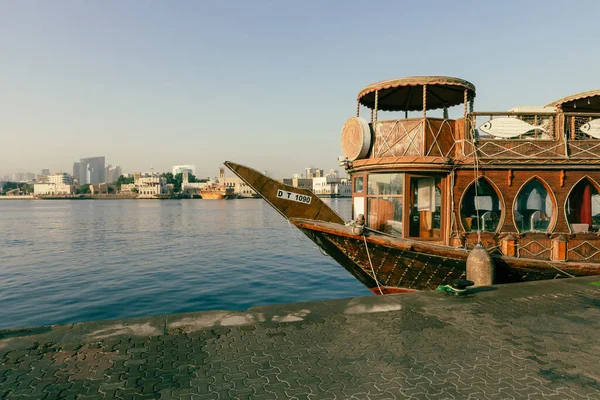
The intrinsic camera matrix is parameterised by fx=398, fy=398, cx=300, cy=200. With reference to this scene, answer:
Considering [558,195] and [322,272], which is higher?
[558,195]

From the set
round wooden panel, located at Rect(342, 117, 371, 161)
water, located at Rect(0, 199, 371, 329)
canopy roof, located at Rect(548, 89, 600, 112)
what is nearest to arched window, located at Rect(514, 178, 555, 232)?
canopy roof, located at Rect(548, 89, 600, 112)

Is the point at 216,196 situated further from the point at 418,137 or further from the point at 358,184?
the point at 418,137

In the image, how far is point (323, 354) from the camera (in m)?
4.95

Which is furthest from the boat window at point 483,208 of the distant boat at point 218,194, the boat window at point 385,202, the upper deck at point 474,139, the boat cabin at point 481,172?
the distant boat at point 218,194

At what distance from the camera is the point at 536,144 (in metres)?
10.8

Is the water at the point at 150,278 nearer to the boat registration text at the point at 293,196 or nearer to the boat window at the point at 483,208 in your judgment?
the boat registration text at the point at 293,196

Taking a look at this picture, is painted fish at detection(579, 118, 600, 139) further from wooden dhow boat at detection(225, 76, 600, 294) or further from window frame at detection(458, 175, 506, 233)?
window frame at detection(458, 175, 506, 233)

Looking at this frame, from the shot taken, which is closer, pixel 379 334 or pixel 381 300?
pixel 379 334

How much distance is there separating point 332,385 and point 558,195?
377 inches

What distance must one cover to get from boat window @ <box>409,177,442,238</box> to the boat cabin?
3 centimetres

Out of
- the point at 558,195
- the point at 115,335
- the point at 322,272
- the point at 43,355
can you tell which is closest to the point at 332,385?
the point at 115,335

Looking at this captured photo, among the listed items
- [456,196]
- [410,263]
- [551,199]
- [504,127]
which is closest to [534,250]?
[551,199]

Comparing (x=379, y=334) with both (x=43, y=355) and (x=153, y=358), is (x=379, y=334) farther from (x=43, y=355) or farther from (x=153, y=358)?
(x=43, y=355)

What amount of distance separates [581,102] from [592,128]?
89.3 inches
